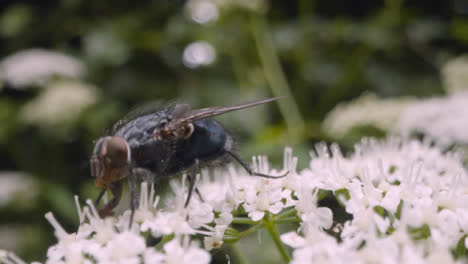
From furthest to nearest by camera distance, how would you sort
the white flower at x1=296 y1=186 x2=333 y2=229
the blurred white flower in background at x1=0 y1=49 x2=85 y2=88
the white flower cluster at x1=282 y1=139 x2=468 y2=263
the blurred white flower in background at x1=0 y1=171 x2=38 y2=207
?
the blurred white flower in background at x1=0 y1=49 x2=85 y2=88 < the blurred white flower in background at x1=0 y1=171 x2=38 y2=207 < the white flower at x1=296 y1=186 x2=333 y2=229 < the white flower cluster at x1=282 y1=139 x2=468 y2=263

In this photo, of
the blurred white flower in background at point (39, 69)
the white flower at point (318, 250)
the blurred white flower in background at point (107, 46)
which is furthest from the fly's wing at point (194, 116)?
the blurred white flower in background at point (39, 69)

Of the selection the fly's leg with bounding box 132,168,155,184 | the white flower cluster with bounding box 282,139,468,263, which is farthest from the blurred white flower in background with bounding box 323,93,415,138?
the fly's leg with bounding box 132,168,155,184

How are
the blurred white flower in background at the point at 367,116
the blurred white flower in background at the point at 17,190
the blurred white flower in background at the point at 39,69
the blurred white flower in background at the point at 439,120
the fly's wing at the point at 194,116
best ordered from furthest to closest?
the blurred white flower in background at the point at 39,69 → the blurred white flower in background at the point at 17,190 → the blurred white flower in background at the point at 367,116 → the blurred white flower in background at the point at 439,120 → the fly's wing at the point at 194,116

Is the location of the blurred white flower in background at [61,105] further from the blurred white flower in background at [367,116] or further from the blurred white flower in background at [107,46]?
the blurred white flower in background at [367,116]

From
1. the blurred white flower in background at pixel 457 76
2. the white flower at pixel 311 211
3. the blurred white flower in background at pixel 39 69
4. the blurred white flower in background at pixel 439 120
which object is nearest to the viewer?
the white flower at pixel 311 211

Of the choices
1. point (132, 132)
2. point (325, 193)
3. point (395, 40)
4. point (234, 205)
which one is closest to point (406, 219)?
point (325, 193)

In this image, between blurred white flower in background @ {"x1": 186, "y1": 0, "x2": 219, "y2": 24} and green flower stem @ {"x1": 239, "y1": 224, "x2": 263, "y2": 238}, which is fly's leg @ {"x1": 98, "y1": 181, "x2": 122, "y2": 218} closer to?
green flower stem @ {"x1": 239, "y1": 224, "x2": 263, "y2": 238}

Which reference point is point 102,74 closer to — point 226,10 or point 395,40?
point 226,10

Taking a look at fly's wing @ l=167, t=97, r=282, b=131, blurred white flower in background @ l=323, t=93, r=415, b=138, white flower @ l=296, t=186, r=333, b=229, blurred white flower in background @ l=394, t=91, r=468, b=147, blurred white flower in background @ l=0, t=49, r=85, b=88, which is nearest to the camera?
white flower @ l=296, t=186, r=333, b=229
